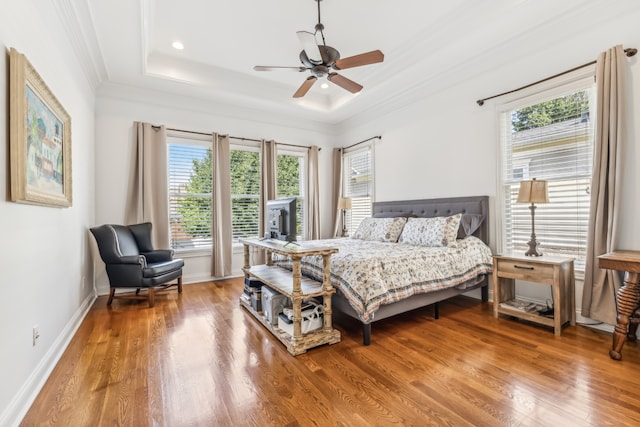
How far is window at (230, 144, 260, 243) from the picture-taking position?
16.4ft

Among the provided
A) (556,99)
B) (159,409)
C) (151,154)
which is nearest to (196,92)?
(151,154)

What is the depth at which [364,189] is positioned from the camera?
17.9 ft

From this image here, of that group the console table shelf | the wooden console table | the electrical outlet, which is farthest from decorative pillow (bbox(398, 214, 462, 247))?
the electrical outlet

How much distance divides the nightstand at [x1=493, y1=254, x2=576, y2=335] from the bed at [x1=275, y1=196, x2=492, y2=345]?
0.29m

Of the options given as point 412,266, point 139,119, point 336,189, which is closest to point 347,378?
point 412,266

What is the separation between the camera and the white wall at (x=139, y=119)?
4039 millimetres

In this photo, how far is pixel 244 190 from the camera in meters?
5.06

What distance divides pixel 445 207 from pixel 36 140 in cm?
402

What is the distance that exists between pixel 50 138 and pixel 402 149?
410 centimetres

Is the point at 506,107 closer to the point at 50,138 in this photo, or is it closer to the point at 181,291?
the point at 50,138

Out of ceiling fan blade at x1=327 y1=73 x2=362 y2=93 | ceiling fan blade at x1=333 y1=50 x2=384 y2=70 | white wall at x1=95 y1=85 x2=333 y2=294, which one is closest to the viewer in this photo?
ceiling fan blade at x1=333 y1=50 x2=384 y2=70

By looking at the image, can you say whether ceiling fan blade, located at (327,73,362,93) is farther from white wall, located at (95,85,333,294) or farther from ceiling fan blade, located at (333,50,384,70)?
white wall, located at (95,85,333,294)

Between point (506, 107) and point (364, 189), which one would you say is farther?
point (364, 189)

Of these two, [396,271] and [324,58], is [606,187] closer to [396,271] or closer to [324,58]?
[396,271]
